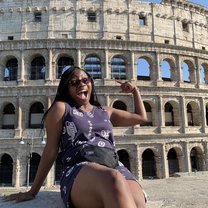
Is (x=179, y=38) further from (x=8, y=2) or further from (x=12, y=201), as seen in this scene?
(x=12, y=201)

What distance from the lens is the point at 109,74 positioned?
2203 centimetres

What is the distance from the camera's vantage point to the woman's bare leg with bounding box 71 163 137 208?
6.82 feet

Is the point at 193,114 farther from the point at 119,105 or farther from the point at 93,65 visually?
the point at 93,65

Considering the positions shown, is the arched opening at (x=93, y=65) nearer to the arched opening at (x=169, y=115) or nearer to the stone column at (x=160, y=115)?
the stone column at (x=160, y=115)

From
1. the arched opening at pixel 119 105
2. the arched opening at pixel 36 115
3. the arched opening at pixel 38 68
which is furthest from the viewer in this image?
the arched opening at pixel 38 68

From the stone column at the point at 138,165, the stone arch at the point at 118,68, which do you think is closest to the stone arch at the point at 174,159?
the stone column at the point at 138,165

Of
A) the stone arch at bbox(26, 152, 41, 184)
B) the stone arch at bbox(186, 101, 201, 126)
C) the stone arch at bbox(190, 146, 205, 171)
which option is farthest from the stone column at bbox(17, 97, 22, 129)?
the stone arch at bbox(190, 146, 205, 171)

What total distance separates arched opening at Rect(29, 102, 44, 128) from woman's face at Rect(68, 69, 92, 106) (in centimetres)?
1854

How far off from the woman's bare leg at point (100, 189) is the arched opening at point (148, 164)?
65.5ft

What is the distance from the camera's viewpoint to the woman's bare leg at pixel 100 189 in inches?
81.9

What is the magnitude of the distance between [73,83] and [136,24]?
21415mm

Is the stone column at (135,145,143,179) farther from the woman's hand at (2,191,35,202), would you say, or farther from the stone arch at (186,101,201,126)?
the woman's hand at (2,191,35,202)

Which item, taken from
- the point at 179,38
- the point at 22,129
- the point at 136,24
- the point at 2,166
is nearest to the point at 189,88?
the point at 179,38

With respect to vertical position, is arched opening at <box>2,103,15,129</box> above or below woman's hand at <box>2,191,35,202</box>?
above
